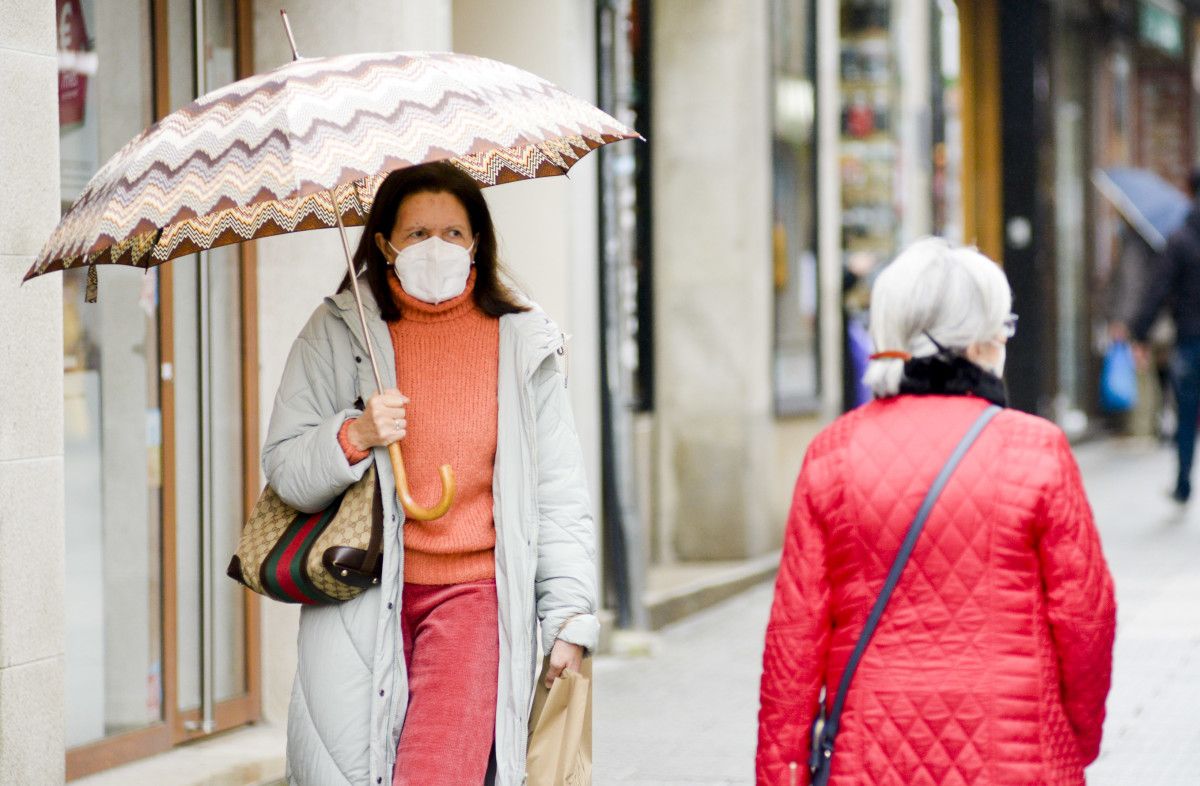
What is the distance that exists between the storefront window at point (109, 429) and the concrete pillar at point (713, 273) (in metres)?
4.56

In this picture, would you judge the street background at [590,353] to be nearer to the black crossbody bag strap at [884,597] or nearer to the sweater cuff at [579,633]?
the sweater cuff at [579,633]

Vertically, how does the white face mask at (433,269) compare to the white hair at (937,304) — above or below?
above

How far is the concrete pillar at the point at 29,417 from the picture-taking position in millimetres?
4812

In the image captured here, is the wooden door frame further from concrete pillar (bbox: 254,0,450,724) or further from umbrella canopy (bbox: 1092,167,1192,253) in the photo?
umbrella canopy (bbox: 1092,167,1192,253)

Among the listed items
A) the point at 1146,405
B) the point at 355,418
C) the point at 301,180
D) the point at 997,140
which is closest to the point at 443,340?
the point at 355,418

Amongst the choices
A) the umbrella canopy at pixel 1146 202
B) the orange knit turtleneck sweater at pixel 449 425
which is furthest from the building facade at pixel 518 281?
the umbrella canopy at pixel 1146 202

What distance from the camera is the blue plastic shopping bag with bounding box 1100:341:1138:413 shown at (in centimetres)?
1745

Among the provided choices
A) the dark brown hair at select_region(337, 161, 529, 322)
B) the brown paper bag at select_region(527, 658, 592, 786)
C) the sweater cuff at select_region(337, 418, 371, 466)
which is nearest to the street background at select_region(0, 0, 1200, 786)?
the dark brown hair at select_region(337, 161, 529, 322)

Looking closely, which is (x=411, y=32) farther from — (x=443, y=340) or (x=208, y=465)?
(x=443, y=340)

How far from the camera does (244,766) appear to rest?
5.94m

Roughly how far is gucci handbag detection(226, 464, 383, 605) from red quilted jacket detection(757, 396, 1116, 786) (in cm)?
85

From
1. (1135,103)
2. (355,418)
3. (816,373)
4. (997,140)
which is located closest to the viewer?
(355,418)

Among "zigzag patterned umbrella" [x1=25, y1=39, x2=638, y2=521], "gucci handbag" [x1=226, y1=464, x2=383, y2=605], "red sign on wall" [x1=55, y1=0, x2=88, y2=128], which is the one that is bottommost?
"gucci handbag" [x1=226, y1=464, x2=383, y2=605]

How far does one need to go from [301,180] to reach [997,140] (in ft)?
45.3
